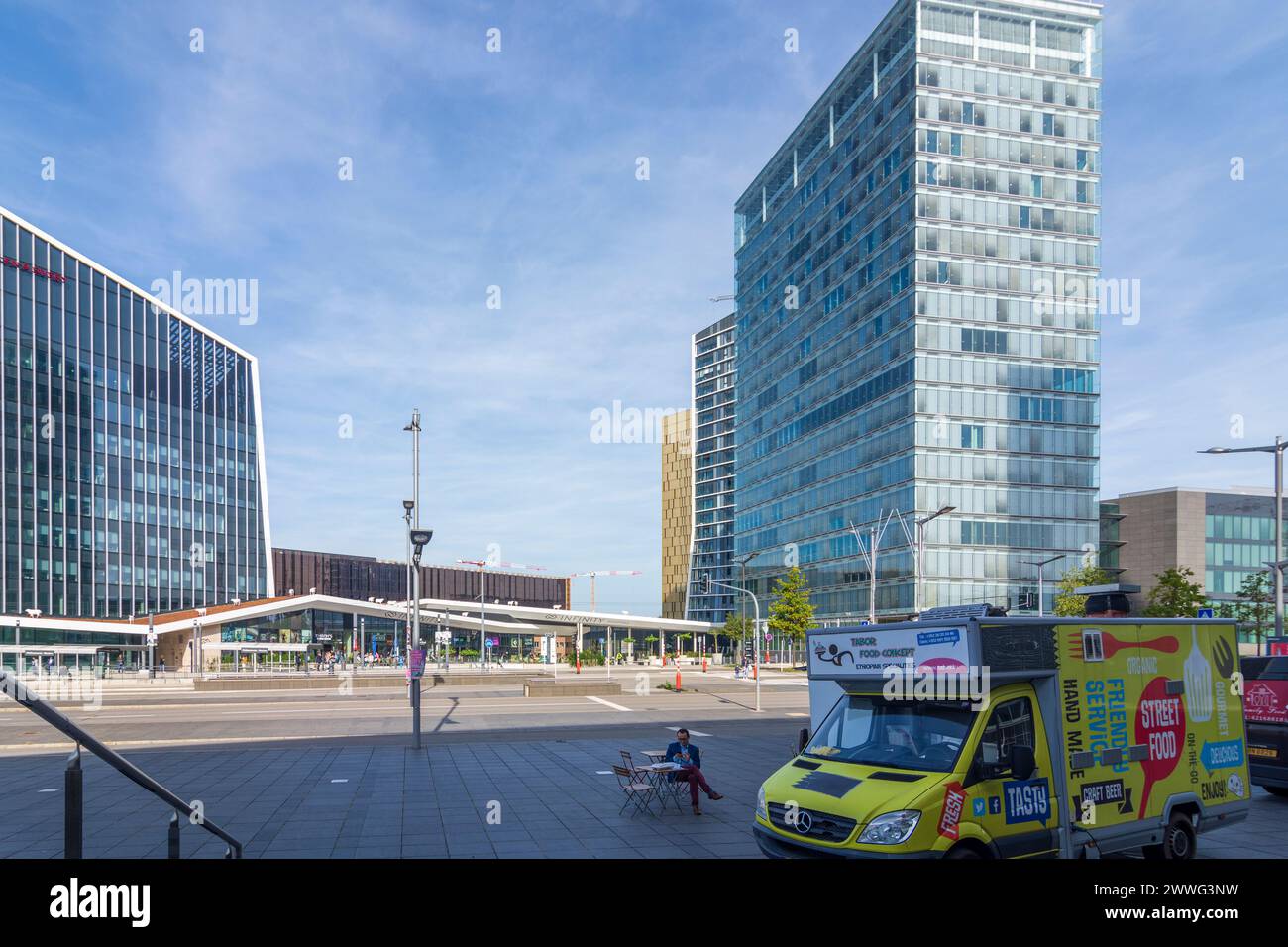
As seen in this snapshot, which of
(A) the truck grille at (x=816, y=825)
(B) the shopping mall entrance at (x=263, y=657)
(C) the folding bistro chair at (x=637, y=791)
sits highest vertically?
(A) the truck grille at (x=816, y=825)

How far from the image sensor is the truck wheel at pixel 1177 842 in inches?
437

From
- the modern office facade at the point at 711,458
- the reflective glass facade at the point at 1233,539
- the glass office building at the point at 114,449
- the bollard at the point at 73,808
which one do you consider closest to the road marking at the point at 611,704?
the bollard at the point at 73,808

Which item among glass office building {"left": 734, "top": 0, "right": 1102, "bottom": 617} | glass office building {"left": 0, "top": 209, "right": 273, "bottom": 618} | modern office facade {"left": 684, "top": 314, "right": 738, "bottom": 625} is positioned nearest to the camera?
glass office building {"left": 0, "top": 209, "right": 273, "bottom": 618}

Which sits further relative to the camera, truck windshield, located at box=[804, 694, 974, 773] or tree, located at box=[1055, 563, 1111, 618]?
tree, located at box=[1055, 563, 1111, 618]

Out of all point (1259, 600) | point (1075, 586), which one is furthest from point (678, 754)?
point (1075, 586)

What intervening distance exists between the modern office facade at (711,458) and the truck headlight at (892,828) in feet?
526

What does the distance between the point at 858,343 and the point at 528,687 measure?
60261 mm

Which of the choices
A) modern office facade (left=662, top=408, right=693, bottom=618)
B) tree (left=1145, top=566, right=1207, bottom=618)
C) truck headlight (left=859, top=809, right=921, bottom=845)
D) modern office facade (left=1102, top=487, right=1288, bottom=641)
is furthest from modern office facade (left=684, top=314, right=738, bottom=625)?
truck headlight (left=859, top=809, right=921, bottom=845)

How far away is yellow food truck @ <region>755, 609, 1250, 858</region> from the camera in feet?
31.0

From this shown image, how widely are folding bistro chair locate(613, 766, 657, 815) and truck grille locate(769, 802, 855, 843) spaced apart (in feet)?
18.4

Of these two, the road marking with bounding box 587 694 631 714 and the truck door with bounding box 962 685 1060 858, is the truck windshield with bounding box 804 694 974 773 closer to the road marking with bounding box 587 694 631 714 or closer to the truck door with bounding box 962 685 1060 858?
the truck door with bounding box 962 685 1060 858

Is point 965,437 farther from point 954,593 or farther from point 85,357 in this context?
point 85,357

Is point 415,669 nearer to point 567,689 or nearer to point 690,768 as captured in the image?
point 690,768

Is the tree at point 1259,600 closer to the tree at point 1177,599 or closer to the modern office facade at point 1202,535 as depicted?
the tree at point 1177,599
